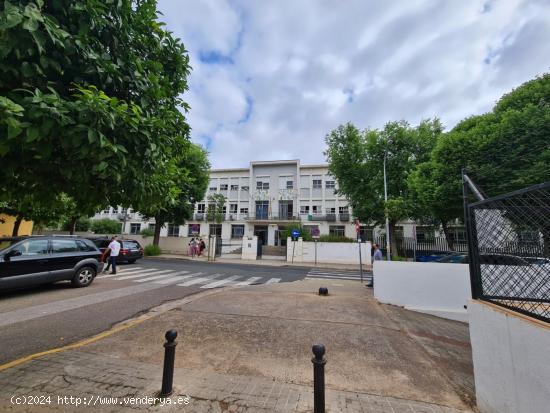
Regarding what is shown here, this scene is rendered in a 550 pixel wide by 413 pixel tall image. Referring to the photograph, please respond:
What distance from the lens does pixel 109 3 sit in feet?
9.44

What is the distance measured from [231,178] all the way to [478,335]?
37.9 metres

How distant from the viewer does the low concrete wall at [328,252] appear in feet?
72.5

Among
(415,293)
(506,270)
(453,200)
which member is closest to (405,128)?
(453,200)

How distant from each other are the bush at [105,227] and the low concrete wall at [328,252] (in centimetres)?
2984

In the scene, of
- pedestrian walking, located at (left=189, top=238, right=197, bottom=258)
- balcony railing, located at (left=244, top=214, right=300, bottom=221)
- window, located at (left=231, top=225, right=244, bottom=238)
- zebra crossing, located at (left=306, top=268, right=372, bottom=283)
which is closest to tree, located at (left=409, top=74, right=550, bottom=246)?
zebra crossing, located at (left=306, top=268, right=372, bottom=283)

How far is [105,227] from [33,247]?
3608cm

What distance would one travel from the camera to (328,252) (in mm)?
22812

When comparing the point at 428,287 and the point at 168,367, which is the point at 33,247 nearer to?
the point at 168,367

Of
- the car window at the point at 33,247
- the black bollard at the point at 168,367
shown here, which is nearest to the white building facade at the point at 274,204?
the car window at the point at 33,247

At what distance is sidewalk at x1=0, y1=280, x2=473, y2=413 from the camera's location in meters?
2.72

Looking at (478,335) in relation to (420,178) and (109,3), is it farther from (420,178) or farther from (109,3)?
(420,178)

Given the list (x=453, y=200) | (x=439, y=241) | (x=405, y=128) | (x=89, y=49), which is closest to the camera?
(x=89, y=49)

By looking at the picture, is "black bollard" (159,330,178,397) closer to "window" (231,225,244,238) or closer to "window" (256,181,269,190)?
"window" (231,225,244,238)

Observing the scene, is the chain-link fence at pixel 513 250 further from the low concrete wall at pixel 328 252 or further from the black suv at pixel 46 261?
the low concrete wall at pixel 328 252
